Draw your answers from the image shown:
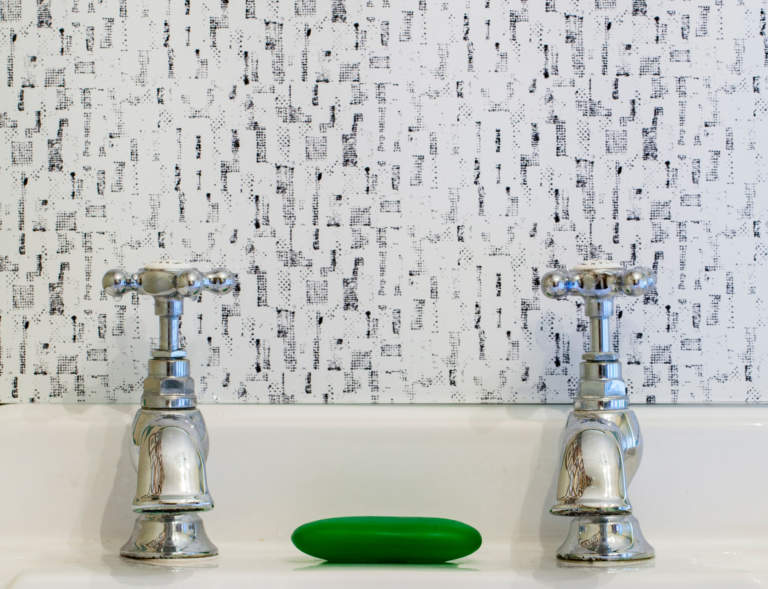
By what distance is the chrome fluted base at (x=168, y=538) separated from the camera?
25.7 inches

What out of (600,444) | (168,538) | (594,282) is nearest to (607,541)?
(600,444)

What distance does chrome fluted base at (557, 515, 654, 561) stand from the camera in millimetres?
644

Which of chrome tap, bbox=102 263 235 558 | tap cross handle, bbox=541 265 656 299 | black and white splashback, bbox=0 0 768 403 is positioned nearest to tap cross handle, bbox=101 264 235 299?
chrome tap, bbox=102 263 235 558

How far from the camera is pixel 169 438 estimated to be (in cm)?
64

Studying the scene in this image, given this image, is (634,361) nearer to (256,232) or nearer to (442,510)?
(442,510)

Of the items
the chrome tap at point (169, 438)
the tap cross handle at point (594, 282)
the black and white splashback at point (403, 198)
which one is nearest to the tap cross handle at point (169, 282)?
the chrome tap at point (169, 438)

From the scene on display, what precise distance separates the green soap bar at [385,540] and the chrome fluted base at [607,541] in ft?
0.23

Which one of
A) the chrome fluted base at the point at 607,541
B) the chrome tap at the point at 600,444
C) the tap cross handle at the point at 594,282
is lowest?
the chrome fluted base at the point at 607,541

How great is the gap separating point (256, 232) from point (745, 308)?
42 centimetres

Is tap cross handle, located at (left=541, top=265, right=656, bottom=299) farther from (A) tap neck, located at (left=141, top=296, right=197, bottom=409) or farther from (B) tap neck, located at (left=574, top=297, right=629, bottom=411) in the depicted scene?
(A) tap neck, located at (left=141, top=296, right=197, bottom=409)

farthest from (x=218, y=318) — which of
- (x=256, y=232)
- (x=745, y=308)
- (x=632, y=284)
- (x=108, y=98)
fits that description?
(x=745, y=308)

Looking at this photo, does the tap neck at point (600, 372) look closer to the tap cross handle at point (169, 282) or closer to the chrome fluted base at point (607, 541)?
the chrome fluted base at point (607, 541)

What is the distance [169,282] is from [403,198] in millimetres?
225

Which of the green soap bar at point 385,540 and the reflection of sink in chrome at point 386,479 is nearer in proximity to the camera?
the green soap bar at point 385,540
